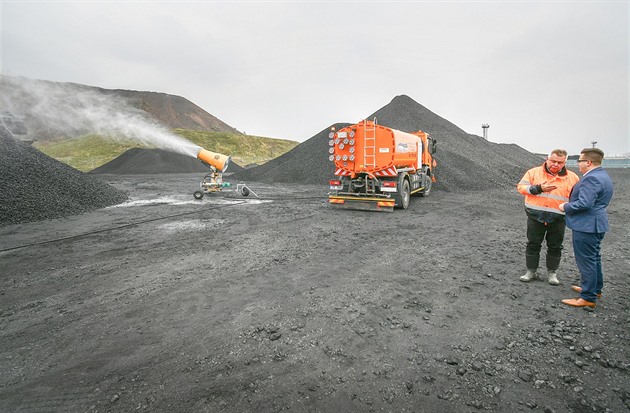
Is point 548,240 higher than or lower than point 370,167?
lower

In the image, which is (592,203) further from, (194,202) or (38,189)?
(38,189)

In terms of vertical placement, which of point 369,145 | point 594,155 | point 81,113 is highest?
point 81,113

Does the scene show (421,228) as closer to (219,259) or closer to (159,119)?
(219,259)

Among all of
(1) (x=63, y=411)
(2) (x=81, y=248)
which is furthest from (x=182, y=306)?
(2) (x=81, y=248)

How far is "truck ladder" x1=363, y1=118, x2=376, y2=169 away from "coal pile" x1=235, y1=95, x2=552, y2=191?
8.19 metres

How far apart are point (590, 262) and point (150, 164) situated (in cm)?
4231

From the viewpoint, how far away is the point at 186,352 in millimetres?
3344

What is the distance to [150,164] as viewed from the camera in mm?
38562

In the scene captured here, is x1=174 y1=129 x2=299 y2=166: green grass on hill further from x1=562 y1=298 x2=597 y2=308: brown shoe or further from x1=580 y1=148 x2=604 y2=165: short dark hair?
x1=562 y1=298 x2=597 y2=308: brown shoe

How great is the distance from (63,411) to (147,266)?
3608mm

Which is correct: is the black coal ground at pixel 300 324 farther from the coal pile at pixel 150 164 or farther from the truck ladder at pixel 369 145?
the coal pile at pixel 150 164

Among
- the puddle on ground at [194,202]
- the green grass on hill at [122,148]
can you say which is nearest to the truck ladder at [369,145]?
the puddle on ground at [194,202]

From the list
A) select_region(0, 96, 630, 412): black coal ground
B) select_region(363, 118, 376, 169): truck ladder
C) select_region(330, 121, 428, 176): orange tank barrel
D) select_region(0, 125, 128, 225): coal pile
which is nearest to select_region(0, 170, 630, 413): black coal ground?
select_region(0, 96, 630, 412): black coal ground

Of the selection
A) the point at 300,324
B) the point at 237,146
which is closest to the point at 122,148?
the point at 237,146
